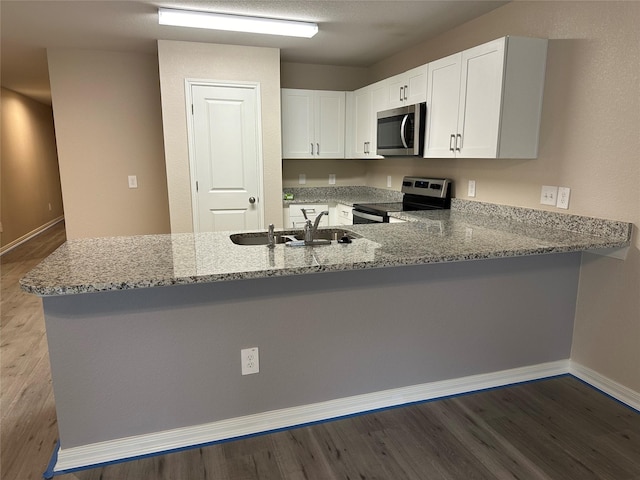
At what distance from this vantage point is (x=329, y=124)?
4.73m

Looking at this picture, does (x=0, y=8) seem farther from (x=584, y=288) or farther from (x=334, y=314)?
(x=584, y=288)

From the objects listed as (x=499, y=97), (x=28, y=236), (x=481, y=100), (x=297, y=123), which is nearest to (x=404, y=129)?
(x=481, y=100)

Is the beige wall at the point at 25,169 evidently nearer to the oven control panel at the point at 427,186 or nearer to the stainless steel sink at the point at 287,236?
the stainless steel sink at the point at 287,236

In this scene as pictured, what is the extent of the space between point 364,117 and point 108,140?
272cm

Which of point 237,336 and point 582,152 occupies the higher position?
point 582,152

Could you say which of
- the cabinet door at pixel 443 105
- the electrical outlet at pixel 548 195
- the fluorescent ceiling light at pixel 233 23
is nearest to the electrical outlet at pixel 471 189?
the cabinet door at pixel 443 105

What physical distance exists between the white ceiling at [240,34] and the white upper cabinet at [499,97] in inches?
21.1

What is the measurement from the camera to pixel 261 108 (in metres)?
4.05

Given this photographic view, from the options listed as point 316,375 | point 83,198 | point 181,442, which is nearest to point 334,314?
point 316,375

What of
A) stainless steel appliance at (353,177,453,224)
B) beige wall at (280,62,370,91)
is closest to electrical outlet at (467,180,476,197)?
stainless steel appliance at (353,177,453,224)

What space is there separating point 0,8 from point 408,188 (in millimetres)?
3501

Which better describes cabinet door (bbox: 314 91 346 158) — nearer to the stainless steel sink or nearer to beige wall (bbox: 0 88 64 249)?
the stainless steel sink

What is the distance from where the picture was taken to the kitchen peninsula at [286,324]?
1.78m

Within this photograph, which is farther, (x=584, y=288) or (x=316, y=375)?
(x=584, y=288)
